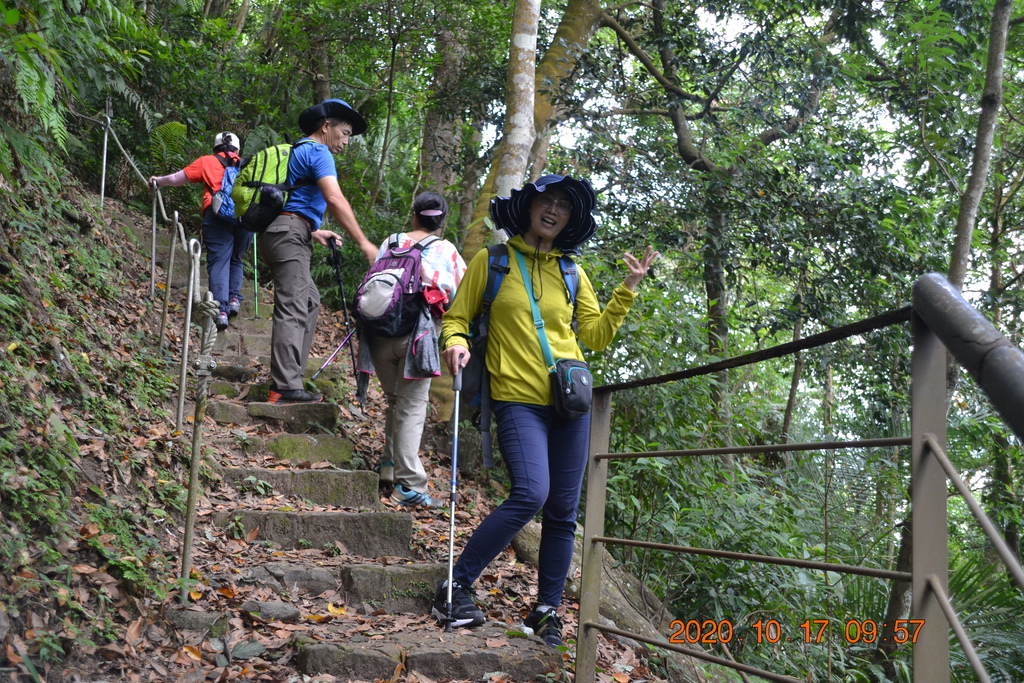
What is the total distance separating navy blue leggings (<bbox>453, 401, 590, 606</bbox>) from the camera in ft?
11.4

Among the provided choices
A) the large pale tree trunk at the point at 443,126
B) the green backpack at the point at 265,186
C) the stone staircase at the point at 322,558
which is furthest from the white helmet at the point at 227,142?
the stone staircase at the point at 322,558

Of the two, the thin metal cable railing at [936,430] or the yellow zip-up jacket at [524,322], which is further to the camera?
the yellow zip-up jacket at [524,322]

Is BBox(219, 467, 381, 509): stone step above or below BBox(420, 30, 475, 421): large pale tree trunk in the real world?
below

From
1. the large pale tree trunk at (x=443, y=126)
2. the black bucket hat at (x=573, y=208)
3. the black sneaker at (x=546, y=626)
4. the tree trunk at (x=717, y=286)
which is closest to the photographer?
the black sneaker at (x=546, y=626)

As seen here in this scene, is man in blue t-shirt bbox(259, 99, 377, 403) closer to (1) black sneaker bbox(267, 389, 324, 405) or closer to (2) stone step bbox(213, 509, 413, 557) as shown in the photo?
(1) black sneaker bbox(267, 389, 324, 405)

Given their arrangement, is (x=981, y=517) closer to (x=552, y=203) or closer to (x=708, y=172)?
(x=552, y=203)

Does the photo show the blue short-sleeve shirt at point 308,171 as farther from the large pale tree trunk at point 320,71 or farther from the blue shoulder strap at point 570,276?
the large pale tree trunk at point 320,71

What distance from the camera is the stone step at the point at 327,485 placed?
4.88 meters

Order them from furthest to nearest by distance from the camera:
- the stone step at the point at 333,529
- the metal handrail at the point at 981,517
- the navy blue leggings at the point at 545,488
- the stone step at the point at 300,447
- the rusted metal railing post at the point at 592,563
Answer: the stone step at the point at 300,447
the stone step at the point at 333,529
the navy blue leggings at the point at 545,488
the rusted metal railing post at the point at 592,563
the metal handrail at the point at 981,517

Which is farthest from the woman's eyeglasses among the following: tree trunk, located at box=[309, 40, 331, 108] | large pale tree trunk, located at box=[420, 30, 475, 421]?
tree trunk, located at box=[309, 40, 331, 108]

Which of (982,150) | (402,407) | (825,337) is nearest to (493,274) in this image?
(402,407)

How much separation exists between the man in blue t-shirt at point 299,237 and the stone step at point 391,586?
2.15 metres

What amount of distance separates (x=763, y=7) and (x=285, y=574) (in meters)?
6.94

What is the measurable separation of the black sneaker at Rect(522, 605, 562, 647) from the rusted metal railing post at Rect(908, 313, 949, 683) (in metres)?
2.11
